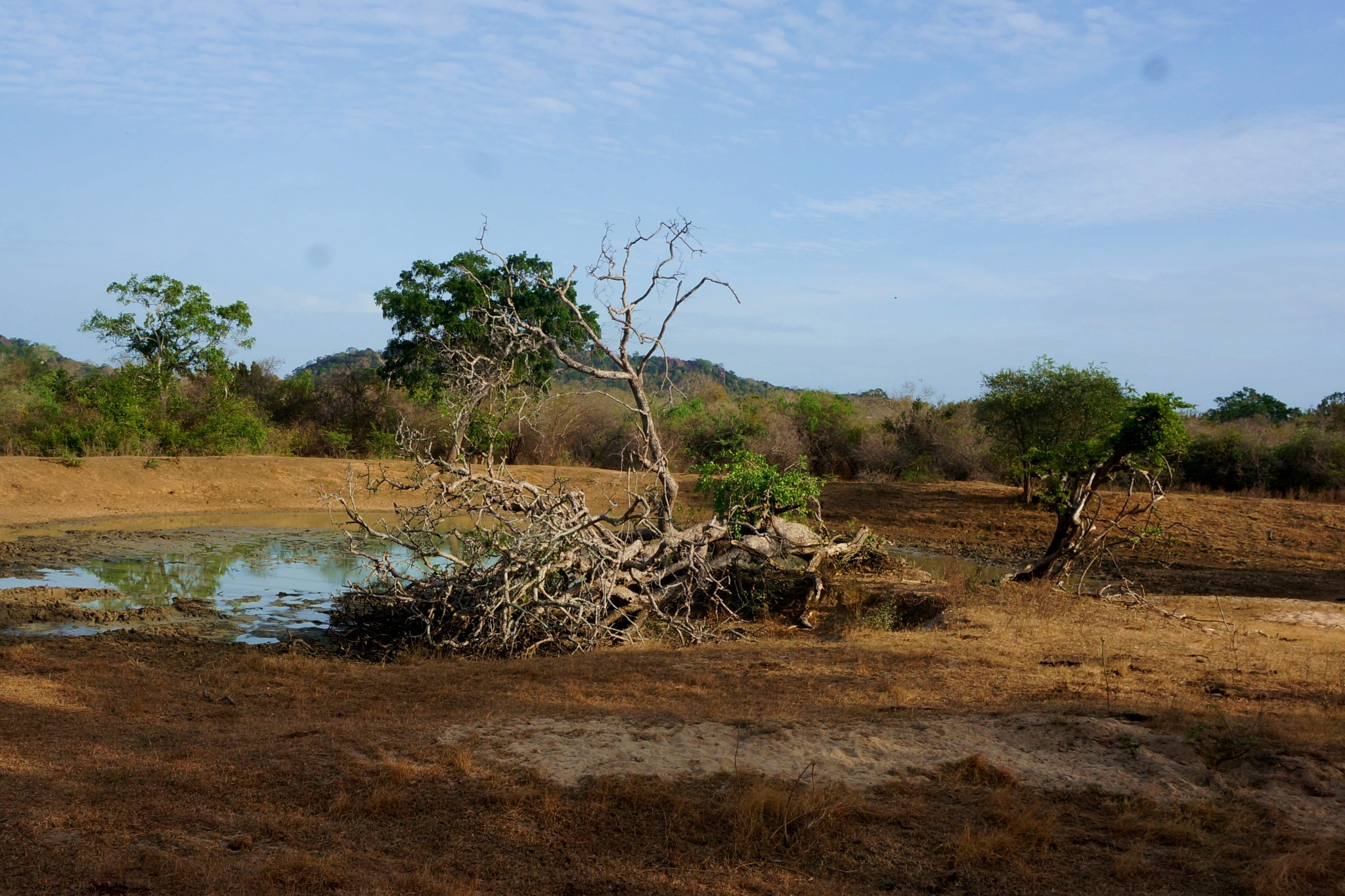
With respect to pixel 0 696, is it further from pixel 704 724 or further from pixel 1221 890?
pixel 1221 890

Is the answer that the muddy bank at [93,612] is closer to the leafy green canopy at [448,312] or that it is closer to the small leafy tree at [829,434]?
the leafy green canopy at [448,312]

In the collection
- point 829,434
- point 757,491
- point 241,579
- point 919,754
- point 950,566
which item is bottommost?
point 241,579

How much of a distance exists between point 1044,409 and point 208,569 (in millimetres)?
17892

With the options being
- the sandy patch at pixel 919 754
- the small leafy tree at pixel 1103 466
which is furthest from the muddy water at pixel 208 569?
the small leafy tree at pixel 1103 466

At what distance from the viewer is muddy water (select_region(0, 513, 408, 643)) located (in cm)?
1109

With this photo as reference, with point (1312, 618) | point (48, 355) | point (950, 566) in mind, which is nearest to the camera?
point (1312, 618)

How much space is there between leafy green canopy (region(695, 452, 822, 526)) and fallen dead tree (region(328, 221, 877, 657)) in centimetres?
50

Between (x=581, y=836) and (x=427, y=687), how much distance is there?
3.20 meters

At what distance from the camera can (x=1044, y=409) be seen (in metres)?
22.5

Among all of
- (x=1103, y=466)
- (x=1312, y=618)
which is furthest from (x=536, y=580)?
(x=1312, y=618)

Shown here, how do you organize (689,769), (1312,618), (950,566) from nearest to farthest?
(689,769) → (1312,618) → (950,566)

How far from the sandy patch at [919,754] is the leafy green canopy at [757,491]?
6.46 m

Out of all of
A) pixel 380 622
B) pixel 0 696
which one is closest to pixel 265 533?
pixel 380 622

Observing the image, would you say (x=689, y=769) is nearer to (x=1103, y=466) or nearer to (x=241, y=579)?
(x=1103, y=466)
